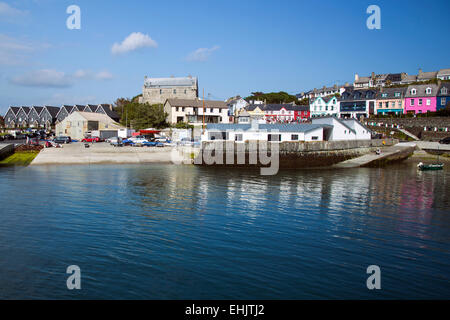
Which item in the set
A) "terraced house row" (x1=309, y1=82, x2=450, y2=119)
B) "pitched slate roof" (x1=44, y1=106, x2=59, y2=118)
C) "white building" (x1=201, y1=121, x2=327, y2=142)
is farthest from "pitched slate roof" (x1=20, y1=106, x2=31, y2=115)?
"terraced house row" (x1=309, y1=82, x2=450, y2=119)

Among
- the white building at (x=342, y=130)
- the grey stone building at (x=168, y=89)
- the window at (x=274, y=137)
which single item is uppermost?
the grey stone building at (x=168, y=89)

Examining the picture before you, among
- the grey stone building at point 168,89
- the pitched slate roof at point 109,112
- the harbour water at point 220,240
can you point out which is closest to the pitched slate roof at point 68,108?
the pitched slate roof at point 109,112

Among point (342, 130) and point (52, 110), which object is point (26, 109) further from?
point (342, 130)

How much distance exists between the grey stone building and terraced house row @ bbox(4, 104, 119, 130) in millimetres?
14871

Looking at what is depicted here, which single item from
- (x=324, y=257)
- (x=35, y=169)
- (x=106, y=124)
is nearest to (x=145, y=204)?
(x=324, y=257)

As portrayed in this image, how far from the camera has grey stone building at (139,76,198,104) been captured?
118m

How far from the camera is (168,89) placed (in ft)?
393

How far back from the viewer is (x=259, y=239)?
64.4 feet

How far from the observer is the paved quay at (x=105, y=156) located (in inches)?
2013

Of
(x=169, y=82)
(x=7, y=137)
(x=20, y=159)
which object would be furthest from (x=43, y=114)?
(x=20, y=159)

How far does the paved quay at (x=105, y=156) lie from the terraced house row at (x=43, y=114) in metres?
67.8

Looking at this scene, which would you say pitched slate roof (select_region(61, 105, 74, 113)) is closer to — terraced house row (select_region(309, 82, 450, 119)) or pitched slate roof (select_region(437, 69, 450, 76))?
terraced house row (select_region(309, 82, 450, 119))

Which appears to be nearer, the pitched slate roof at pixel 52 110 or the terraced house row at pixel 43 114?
the terraced house row at pixel 43 114

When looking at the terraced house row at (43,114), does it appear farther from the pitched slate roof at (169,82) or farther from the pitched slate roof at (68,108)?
the pitched slate roof at (169,82)
